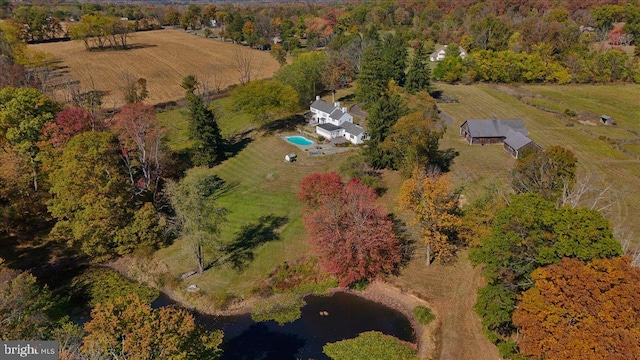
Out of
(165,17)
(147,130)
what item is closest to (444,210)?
(147,130)

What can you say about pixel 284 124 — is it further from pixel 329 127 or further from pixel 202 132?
pixel 202 132

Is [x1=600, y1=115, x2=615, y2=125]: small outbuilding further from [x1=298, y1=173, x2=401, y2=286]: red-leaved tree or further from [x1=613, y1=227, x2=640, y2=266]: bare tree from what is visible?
[x1=298, y1=173, x2=401, y2=286]: red-leaved tree

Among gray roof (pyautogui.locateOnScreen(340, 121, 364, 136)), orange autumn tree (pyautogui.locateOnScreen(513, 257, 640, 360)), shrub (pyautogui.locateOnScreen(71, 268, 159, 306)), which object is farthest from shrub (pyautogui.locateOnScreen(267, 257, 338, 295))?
gray roof (pyautogui.locateOnScreen(340, 121, 364, 136))

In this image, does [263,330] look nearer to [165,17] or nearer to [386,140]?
[386,140]

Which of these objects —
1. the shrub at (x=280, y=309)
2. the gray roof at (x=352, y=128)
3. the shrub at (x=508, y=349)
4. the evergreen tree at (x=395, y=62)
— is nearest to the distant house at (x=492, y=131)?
the gray roof at (x=352, y=128)

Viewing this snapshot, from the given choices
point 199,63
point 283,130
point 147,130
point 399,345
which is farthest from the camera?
point 199,63
